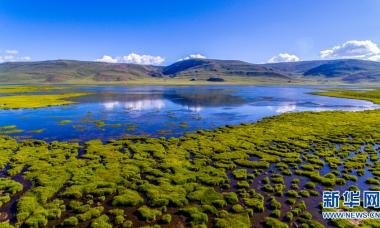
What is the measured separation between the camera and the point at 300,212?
63.4 feet

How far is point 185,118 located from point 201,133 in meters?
16.6

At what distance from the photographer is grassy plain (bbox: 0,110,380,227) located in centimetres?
1870

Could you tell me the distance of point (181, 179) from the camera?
25172 millimetres

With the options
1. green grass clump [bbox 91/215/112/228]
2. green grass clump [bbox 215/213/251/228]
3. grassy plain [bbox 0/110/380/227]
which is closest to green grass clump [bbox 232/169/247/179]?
grassy plain [bbox 0/110/380/227]

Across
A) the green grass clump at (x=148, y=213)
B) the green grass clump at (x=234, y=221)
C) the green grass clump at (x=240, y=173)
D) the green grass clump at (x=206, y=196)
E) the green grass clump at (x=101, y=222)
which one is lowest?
the green grass clump at (x=234, y=221)

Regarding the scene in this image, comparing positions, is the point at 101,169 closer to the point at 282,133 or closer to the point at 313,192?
the point at 313,192

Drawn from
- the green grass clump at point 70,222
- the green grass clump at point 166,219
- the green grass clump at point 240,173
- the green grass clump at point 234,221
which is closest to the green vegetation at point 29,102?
the green grass clump at point 70,222

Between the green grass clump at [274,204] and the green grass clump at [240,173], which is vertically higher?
the green grass clump at [240,173]

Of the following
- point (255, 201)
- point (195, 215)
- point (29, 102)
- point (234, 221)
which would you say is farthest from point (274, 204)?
point (29, 102)

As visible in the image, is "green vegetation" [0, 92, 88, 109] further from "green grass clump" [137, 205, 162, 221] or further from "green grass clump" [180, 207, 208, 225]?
"green grass clump" [180, 207, 208, 225]

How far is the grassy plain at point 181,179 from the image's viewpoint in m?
18.7

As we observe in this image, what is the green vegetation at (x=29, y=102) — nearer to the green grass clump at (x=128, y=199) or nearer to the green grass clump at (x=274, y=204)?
the green grass clump at (x=128, y=199)

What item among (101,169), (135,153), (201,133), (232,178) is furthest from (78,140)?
(232,178)

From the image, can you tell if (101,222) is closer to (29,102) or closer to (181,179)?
(181,179)
